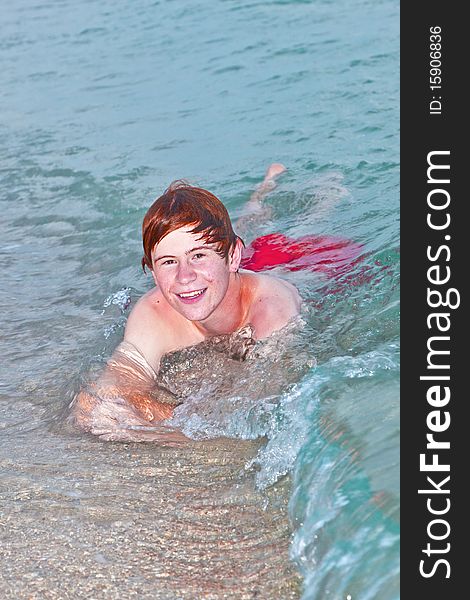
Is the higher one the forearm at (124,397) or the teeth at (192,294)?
the teeth at (192,294)

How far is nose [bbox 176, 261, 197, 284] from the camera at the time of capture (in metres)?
3.91

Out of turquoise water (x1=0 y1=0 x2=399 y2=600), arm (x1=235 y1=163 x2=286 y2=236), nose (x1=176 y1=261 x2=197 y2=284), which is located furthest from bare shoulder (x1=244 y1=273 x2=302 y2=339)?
arm (x1=235 y1=163 x2=286 y2=236)

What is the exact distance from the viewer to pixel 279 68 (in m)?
9.74

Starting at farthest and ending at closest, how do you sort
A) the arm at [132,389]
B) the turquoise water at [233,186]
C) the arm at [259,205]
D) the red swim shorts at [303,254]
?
the arm at [259,205] < the red swim shorts at [303,254] < the arm at [132,389] < the turquoise water at [233,186]

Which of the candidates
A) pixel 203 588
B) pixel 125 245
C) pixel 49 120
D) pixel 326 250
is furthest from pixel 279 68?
pixel 203 588

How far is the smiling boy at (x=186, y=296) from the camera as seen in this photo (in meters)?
3.89

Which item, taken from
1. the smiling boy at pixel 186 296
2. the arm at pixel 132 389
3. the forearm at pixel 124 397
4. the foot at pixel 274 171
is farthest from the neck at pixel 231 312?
the foot at pixel 274 171

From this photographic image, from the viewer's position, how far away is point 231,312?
4266 millimetres

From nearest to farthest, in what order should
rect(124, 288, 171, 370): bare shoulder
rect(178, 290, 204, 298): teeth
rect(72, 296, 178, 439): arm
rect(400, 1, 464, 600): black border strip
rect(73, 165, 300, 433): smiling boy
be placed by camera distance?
1. rect(400, 1, 464, 600): black border strip
2. rect(72, 296, 178, 439): arm
3. rect(73, 165, 300, 433): smiling boy
4. rect(178, 290, 204, 298): teeth
5. rect(124, 288, 171, 370): bare shoulder

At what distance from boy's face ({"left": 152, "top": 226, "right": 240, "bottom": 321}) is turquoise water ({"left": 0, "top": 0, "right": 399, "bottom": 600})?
501mm

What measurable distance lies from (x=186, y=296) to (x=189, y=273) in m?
0.13

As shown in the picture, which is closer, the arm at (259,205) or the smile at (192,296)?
the smile at (192,296)

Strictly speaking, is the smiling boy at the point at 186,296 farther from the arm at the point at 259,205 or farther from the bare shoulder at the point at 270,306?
the arm at the point at 259,205

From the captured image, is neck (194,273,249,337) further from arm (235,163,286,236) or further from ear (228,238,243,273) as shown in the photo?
arm (235,163,286,236)
